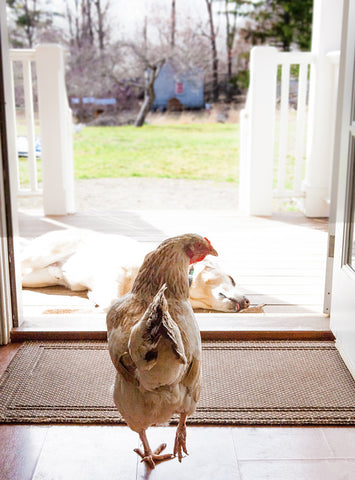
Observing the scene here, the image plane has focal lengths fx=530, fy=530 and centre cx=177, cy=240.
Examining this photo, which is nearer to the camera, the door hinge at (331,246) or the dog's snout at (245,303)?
the door hinge at (331,246)

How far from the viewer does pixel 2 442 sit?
1587 mm

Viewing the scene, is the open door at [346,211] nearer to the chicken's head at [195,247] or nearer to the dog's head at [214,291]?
the dog's head at [214,291]

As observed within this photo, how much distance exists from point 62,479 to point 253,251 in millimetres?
2220

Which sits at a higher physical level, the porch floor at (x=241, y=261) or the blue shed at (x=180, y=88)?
the blue shed at (x=180, y=88)

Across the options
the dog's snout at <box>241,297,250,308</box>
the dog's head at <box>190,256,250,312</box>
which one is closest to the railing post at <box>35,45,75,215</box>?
the dog's head at <box>190,256,250,312</box>

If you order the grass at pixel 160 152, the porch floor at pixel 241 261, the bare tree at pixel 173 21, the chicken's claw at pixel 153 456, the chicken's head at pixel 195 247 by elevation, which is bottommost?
the chicken's claw at pixel 153 456

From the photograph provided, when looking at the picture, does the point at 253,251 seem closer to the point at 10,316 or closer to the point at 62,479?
the point at 10,316

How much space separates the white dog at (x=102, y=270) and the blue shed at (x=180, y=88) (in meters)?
6.28

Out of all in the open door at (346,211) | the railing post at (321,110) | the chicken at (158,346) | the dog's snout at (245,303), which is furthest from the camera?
the railing post at (321,110)

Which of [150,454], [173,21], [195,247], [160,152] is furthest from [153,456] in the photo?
[173,21]

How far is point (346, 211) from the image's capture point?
209 cm

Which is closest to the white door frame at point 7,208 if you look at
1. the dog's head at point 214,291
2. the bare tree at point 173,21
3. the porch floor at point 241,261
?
the porch floor at point 241,261

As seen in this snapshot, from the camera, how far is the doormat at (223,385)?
1.71 meters

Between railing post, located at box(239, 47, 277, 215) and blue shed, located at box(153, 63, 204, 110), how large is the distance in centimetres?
477
